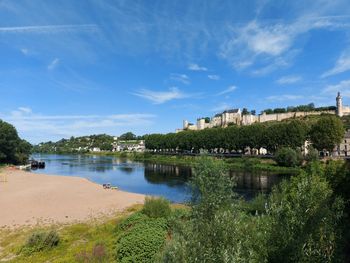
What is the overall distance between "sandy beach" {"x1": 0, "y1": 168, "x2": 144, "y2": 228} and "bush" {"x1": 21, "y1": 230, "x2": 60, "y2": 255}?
25.5 feet

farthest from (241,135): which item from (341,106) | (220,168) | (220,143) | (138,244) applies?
(138,244)

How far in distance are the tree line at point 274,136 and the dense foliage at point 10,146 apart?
62.1 metres

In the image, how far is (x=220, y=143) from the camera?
4569 inches

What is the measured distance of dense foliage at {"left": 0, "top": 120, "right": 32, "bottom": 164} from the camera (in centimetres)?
10000

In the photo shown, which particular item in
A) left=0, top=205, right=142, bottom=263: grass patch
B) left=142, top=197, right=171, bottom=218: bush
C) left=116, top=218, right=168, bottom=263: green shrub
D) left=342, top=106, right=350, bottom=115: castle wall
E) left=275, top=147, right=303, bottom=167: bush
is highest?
left=342, top=106, right=350, bottom=115: castle wall

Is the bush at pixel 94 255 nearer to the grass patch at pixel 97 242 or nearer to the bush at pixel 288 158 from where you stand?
the grass patch at pixel 97 242

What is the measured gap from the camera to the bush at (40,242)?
21814 millimetres

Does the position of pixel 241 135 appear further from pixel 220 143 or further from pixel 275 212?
pixel 275 212

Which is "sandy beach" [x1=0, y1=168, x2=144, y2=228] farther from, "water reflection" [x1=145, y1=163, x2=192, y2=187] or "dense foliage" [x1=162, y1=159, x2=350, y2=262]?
"dense foliage" [x1=162, y1=159, x2=350, y2=262]

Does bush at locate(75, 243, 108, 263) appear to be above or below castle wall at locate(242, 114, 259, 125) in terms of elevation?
below

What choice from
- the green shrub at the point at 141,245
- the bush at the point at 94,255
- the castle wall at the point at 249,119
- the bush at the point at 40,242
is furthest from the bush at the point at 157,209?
the castle wall at the point at 249,119

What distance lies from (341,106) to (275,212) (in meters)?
159

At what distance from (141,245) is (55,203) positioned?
25.4 metres

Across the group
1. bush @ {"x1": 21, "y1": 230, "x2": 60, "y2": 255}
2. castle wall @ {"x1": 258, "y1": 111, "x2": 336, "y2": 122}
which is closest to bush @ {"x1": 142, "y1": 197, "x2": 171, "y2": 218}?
bush @ {"x1": 21, "y1": 230, "x2": 60, "y2": 255}
